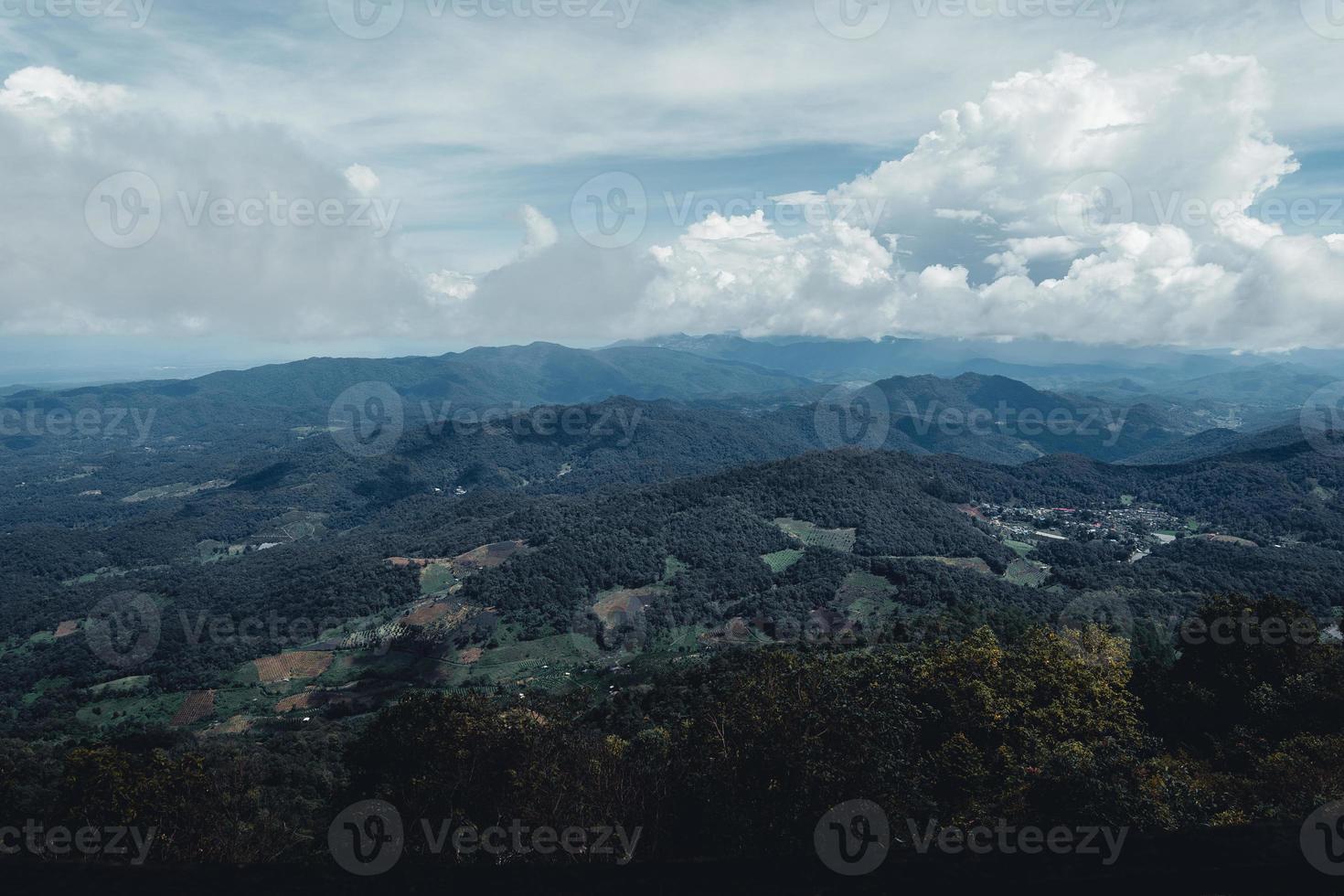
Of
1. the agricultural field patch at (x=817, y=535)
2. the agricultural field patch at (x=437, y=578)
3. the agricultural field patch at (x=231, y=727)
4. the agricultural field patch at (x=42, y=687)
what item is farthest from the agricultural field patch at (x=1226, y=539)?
the agricultural field patch at (x=42, y=687)

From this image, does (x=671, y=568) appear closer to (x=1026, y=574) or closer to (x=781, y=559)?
(x=781, y=559)

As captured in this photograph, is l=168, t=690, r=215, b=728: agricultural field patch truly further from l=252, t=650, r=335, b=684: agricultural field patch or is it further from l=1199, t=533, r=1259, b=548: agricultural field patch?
l=1199, t=533, r=1259, b=548: agricultural field patch

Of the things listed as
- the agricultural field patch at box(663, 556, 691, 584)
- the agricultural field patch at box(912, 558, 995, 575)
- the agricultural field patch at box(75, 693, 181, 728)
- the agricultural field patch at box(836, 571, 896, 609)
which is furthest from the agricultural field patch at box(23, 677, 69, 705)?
the agricultural field patch at box(912, 558, 995, 575)

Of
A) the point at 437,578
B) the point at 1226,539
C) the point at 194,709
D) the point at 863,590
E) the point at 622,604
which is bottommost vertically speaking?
the point at 1226,539

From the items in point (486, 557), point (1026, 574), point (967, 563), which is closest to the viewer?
point (1026, 574)

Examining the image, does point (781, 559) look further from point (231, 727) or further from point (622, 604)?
point (231, 727)

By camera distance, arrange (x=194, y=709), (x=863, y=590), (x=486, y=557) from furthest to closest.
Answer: (x=486, y=557)
(x=863, y=590)
(x=194, y=709)

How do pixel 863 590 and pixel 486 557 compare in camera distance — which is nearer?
pixel 863 590

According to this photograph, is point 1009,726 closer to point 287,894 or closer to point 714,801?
point 714,801

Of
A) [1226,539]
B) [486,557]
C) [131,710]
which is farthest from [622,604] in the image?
[1226,539]

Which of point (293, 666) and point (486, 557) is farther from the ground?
point (486, 557)
